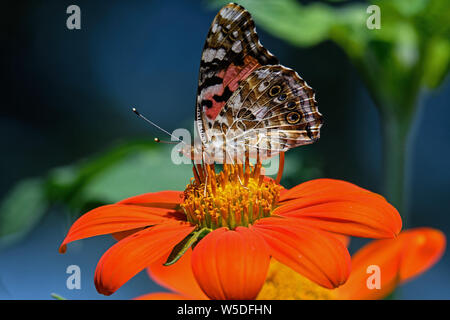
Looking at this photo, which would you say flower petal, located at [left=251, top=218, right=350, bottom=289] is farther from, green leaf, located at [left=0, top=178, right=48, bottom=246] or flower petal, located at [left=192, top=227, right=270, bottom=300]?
green leaf, located at [left=0, top=178, right=48, bottom=246]

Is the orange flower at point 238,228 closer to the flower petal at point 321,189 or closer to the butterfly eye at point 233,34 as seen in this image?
the flower petal at point 321,189

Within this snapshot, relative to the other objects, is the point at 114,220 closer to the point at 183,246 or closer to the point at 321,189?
the point at 183,246

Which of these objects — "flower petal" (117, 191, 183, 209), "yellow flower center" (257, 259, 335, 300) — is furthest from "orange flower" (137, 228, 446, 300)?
"flower petal" (117, 191, 183, 209)

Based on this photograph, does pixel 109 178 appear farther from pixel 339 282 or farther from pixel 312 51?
pixel 312 51

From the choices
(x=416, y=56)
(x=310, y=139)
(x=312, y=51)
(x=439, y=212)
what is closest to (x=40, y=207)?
(x=310, y=139)

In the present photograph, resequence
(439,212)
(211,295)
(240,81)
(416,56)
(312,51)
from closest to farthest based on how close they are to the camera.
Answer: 1. (211,295)
2. (240,81)
3. (416,56)
4. (312,51)
5. (439,212)

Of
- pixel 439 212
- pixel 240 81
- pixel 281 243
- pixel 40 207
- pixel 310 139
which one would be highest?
pixel 240 81

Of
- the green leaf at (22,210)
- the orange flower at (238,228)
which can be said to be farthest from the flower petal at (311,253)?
the green leaf at (22,210)
